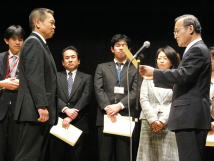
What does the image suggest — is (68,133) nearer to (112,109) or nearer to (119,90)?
(112,109)

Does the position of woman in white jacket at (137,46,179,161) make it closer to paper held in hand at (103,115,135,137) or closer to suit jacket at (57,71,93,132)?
paper held in hand at (103,115,135,137)

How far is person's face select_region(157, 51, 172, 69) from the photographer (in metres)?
4.68

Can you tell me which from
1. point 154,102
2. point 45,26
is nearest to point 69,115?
point 154,102

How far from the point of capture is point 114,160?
4746mm

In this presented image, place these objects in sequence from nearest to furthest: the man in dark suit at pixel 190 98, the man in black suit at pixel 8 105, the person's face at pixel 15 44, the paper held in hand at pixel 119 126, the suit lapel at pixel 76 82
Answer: the man in dark suit at pixel 190 98 < the man in black suit at pixel 8 105 < the person's face at pixel 15 44 < the paper held in hand at pixel 119 126 < the suit lapel at pixel 76 82

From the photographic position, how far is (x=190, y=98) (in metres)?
3.07

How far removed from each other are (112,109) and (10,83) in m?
1.33

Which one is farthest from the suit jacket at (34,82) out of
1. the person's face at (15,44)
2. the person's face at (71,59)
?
the person's face at (71,59)

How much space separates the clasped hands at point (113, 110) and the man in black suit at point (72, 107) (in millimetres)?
408

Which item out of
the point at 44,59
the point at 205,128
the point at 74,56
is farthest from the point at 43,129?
the point at 74,56

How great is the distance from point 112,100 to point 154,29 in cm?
144

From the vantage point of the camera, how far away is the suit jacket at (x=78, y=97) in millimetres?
4883

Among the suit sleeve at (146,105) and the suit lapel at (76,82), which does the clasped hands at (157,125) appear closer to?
the suit sleeve at (146,105)

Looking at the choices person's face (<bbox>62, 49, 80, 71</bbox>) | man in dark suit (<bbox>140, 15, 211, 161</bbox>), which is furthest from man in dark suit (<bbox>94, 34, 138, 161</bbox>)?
man in dark suit (<bbox>140, 15, 211, 161</bbox>)
